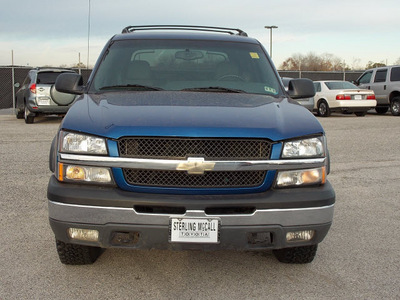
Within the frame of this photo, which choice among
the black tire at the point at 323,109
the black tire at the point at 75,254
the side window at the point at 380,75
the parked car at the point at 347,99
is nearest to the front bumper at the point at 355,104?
the parked car at the point at 347,99

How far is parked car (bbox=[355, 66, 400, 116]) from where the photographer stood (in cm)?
1897

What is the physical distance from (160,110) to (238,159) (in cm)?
67

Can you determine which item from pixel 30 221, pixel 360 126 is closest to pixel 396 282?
pixel 30 221

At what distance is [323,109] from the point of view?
64.5ft

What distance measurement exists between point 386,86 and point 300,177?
58.0 feet

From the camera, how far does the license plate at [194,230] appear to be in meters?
2.98

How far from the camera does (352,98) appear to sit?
18500 mm

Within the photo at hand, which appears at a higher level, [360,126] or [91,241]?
[91,241]

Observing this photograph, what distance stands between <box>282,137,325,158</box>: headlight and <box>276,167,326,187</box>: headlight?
0.11m

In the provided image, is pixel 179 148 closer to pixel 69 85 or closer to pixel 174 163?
pixel 174 163

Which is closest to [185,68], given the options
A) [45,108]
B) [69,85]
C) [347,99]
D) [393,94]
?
[69,85]

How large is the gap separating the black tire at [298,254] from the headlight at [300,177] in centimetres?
65

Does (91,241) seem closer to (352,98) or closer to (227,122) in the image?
(227,122)

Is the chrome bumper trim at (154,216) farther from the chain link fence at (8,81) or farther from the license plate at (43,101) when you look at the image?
the chain link fence at (8,81)
